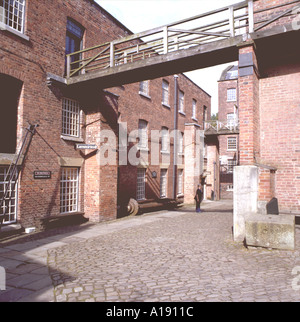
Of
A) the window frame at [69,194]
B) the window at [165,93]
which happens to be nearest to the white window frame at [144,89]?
the window at [165,93]

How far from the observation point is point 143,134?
17.5m

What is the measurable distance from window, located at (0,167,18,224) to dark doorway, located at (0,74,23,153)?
87 cm

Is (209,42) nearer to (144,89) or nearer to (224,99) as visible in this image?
(144,89)

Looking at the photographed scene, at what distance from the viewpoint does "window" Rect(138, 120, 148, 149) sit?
1728 cm

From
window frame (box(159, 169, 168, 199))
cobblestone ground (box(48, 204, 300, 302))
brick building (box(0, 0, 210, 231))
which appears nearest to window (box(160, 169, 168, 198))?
window frame (box(159, 169, 168, 199))

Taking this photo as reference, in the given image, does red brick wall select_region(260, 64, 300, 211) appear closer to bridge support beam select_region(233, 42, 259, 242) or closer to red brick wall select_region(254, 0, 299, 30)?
bridge support beam select_region(233, 42, 259, 242)

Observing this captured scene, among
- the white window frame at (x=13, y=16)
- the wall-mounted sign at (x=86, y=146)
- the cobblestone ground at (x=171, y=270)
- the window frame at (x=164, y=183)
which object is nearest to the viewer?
the cobblestone ground at (x=171, y=270)

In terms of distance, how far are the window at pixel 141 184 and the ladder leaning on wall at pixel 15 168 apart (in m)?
8.29

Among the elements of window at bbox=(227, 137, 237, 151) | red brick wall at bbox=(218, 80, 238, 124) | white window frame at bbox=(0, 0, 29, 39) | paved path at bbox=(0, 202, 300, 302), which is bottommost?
paved path at bbox=(0, 202, 300, 302)

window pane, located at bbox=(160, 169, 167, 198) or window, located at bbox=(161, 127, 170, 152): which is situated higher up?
window, located at bbox=(161, 127, 170, 152)

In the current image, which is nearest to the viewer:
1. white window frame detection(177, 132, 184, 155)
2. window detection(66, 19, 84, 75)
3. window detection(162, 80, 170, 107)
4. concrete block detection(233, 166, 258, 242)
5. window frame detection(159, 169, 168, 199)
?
concrete block detection(233, 166, 258, 242)

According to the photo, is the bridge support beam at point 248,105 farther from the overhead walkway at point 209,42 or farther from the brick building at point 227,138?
the brick building at point 227,138

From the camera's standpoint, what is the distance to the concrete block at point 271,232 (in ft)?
22.0
